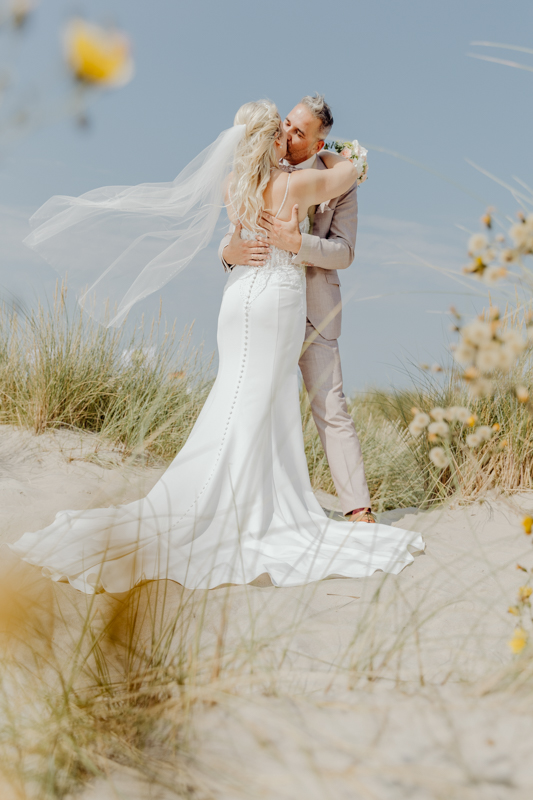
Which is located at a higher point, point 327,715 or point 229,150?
point 229,150

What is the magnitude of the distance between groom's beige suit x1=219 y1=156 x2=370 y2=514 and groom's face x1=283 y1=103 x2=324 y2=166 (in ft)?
0.24

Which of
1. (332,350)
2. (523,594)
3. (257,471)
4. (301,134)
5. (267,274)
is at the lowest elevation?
(257,471)

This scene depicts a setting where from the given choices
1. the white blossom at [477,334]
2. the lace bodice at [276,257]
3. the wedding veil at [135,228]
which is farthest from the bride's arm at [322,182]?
the white blossom at [477,334]

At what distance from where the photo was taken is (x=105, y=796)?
113 cm

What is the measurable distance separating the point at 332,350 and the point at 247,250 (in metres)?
0.85

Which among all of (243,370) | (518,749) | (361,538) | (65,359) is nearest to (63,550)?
(243,370)

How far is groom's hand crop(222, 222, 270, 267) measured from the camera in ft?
10.6

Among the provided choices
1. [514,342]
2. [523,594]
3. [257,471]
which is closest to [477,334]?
[514,342]

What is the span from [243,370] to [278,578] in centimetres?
115

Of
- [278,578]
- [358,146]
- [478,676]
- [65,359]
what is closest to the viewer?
[478,676]

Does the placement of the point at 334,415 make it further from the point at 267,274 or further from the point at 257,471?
the point at 267,274

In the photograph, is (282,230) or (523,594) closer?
(523,594)

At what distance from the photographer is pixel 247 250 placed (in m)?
3.25

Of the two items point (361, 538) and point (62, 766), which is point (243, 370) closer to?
point (361, 538)
